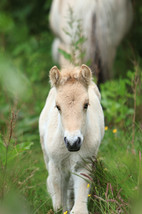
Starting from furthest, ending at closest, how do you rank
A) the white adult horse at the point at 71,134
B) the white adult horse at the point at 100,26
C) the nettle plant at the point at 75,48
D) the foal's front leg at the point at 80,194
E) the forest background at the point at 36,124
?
1. the white adult horse at the point at 100,26
2. the nettle plant at the point at 75,48
3. the foal's front leg at the point at 80,194
4. the white adult horse at the point at 71,134
5. the forest background at the point at 36,124

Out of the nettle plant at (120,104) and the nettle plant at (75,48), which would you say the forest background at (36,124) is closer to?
the nettle plant at (120,104)

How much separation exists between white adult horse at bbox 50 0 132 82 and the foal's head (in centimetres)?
261

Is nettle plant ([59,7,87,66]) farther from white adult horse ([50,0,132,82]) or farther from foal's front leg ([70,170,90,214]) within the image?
foal's front leg ([70,170,90,214])

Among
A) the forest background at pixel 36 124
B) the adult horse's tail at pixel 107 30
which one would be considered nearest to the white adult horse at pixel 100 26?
the adult horse's tail at pixel 107 30

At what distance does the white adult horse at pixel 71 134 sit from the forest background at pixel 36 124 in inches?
5.7

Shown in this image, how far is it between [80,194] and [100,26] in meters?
3.52

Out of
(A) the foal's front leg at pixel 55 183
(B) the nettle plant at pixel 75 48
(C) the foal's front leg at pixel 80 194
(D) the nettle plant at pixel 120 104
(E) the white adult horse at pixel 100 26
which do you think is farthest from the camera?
(E) the white adult horse at pixel 100 26

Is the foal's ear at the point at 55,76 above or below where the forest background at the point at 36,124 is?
above

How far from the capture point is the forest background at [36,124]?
2867 millimetres

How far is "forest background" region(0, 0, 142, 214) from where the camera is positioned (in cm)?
287

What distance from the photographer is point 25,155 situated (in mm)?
4211

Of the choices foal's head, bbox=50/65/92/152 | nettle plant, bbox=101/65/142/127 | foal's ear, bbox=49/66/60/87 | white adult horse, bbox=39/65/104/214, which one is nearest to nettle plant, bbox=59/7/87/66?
nettle plant, bbox=101/65/142/127

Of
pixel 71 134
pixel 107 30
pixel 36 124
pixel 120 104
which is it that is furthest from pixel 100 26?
pixel 71 134

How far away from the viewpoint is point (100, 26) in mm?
6250
